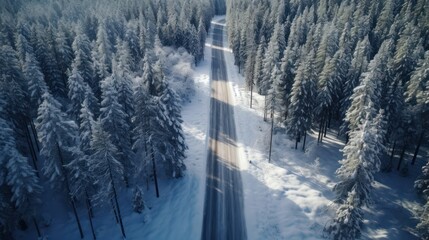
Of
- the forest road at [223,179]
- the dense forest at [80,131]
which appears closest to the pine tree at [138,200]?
the dense forest at [80,131]

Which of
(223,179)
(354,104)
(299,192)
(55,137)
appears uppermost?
(55,137)

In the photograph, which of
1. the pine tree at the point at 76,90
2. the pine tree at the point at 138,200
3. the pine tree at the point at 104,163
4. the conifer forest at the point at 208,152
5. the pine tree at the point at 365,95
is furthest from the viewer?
the pine tree at the point at 76,90

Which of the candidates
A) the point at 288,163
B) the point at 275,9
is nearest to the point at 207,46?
the point at 275,9

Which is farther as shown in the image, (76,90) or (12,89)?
(12,89)

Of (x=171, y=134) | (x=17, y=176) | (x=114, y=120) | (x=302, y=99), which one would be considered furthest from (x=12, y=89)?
(x=302, y=99)

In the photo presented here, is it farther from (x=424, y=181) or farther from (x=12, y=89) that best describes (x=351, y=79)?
(x=12, y=89)

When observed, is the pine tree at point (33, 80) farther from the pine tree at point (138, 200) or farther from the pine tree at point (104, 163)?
the pine tree at point (138, 200)

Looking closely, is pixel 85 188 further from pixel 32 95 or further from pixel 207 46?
pixel 207 46

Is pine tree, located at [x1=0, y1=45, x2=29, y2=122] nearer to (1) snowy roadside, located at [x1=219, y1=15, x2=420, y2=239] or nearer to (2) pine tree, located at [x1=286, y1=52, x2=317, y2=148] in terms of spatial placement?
(1) snowy roadside, located at [x1=219, y1=15, x2=420, y2=239]
